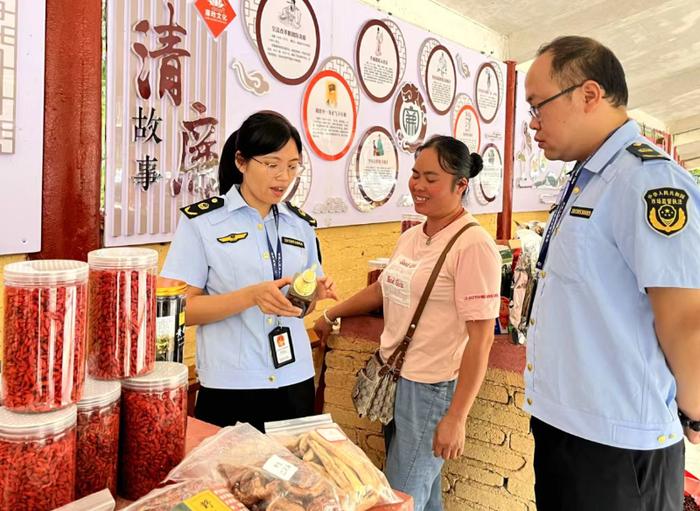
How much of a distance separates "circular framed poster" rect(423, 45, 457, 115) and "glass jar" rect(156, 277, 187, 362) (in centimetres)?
293

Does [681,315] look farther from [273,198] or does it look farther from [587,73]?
[273,198]

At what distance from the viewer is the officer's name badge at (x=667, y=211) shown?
1113 mm

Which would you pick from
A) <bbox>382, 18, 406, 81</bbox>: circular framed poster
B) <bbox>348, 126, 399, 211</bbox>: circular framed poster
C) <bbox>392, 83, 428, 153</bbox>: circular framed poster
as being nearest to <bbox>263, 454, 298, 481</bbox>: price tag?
<bbox>348, 126, 399, 211</bbox>: circular framed poster

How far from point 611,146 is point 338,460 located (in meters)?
0.93

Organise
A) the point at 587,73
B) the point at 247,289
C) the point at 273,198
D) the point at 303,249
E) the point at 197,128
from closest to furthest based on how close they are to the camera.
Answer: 1. the point at 587,73
2. the point at 247,289
3. the point at 273,198
4. the point at 303,249
5. the point at 197,128

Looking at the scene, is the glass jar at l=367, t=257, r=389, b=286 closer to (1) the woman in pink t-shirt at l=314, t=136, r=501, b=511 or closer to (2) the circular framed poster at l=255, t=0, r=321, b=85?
(1) the woman in pink t-shirt at l=314, t=136, r=501, b=511

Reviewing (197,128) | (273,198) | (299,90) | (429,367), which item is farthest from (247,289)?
(299,90)

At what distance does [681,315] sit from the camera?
1.11 meters

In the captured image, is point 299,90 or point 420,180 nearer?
point 420,180

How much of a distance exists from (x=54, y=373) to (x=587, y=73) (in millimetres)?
1255

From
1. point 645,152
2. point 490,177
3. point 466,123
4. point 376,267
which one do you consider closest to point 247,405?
point 376,267

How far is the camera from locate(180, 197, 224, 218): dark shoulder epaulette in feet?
5.12

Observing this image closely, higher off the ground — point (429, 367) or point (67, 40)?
point (67, 40)

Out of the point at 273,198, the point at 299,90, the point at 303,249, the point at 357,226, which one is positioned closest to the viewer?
the point at 273,198
